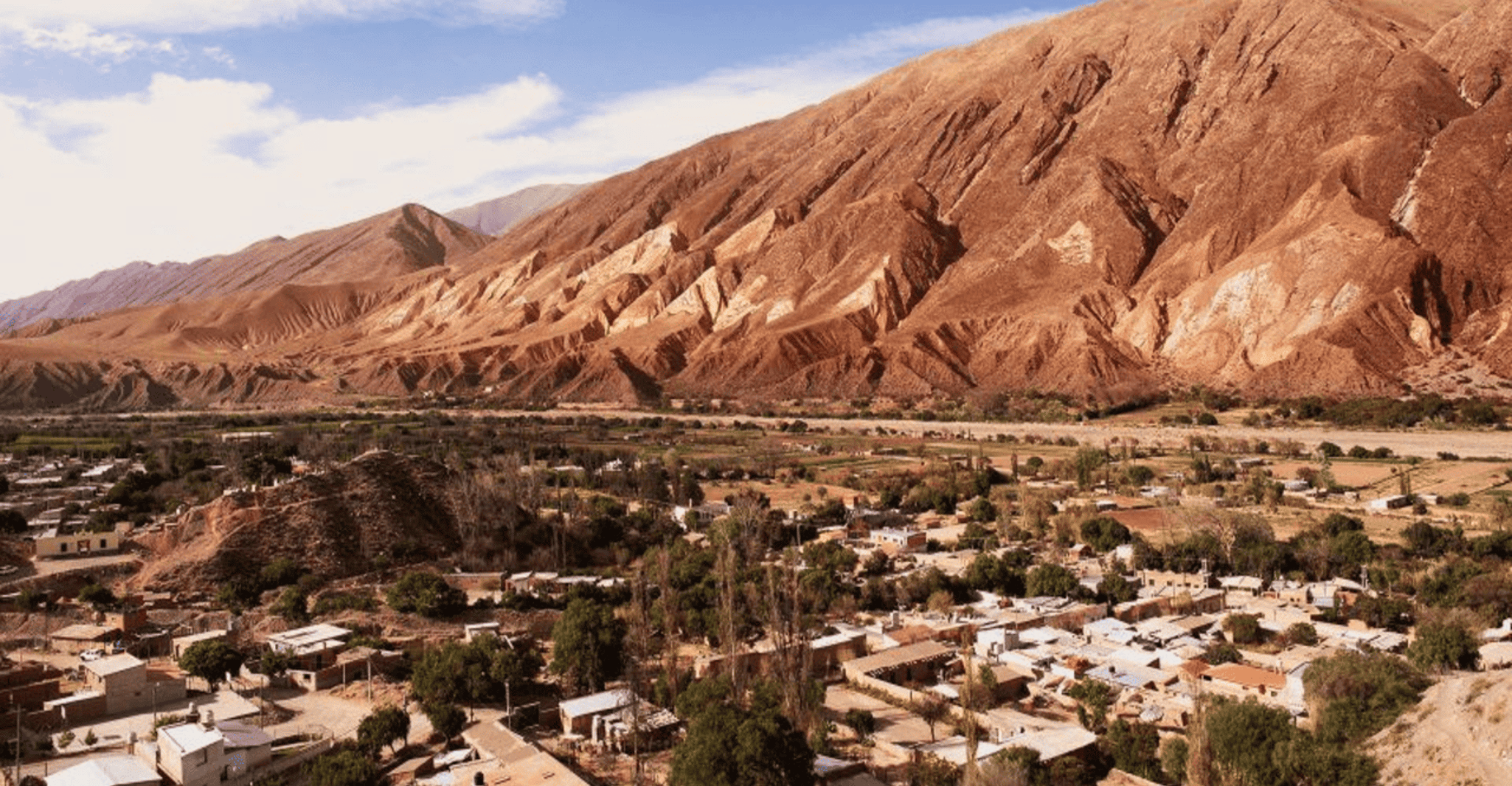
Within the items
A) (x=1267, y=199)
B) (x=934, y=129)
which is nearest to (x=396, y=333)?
(x=934, y=129)

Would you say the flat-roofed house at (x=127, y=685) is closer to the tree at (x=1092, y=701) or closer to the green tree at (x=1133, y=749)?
the tree at (x=1092, y=701)

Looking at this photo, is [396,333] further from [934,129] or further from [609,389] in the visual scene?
[934,129]

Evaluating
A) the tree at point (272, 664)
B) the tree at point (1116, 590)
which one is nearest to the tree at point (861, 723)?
the tree at point (1116, 590)

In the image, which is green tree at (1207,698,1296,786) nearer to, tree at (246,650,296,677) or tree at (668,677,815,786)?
tree at (668,677,815,786)

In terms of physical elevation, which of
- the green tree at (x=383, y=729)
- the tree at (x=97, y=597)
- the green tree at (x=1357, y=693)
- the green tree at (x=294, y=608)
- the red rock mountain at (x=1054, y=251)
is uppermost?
the red rock mountain at (x=1054, y=251)

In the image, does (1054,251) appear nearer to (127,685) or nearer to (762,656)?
(762,656)
